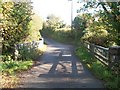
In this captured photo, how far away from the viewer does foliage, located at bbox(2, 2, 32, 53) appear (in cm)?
1653

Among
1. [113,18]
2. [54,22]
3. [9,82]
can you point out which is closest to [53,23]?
[54,22]

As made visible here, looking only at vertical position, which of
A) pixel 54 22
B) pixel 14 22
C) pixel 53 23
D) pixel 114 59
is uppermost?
pixel 14 22

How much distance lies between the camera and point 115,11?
39.3 ft

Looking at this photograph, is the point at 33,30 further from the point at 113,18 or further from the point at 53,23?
the point at 53,23

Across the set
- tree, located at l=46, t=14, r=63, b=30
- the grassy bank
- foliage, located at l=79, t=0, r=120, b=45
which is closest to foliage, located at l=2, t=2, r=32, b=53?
the grassy bank

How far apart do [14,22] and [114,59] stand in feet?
27.5

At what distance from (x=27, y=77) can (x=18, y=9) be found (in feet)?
A: 30.8

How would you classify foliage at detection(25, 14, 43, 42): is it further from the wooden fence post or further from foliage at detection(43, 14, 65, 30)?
foliage at detection(43, 14, 65, 30)

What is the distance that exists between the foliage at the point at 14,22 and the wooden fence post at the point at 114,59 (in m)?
5.90

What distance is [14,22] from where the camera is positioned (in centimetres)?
1862

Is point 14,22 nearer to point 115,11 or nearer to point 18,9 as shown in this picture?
point 18,9

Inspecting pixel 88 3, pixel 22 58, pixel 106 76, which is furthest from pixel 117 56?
pixel 22 58

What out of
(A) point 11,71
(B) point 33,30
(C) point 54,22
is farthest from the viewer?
(C) point 54,22

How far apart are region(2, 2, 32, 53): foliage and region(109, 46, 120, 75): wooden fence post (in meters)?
5.90
